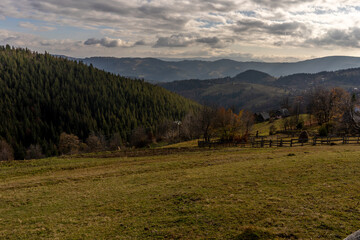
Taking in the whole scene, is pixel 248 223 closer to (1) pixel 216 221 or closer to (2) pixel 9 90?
(1) pixel 216 221

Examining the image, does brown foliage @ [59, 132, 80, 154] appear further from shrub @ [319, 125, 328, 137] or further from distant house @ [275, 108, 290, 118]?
distant house @ [275, 108, 290, 118]

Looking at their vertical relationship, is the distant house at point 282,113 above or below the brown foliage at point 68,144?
above

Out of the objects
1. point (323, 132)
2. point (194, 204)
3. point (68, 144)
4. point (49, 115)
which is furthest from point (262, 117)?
point (49, 115)

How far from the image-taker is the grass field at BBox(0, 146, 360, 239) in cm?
1212

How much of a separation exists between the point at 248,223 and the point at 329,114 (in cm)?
9025

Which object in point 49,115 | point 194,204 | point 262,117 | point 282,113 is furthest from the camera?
point 49,115

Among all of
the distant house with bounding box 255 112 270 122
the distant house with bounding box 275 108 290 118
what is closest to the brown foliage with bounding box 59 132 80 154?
the distant house with bounding box 255 112 270 122

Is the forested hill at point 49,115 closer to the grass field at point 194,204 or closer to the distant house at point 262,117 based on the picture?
the distant house at point 262,117

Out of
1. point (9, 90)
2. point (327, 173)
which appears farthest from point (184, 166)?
point (9, 90)

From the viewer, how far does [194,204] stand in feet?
52.0

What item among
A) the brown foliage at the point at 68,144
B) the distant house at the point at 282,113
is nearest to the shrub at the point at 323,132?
the distant house at the point at 282,113

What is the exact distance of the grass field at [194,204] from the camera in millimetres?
12125

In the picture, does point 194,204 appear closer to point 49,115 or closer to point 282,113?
point 282,113

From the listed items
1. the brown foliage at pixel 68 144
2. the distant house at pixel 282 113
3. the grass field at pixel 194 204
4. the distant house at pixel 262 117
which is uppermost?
the distant house at pixel 282 113
